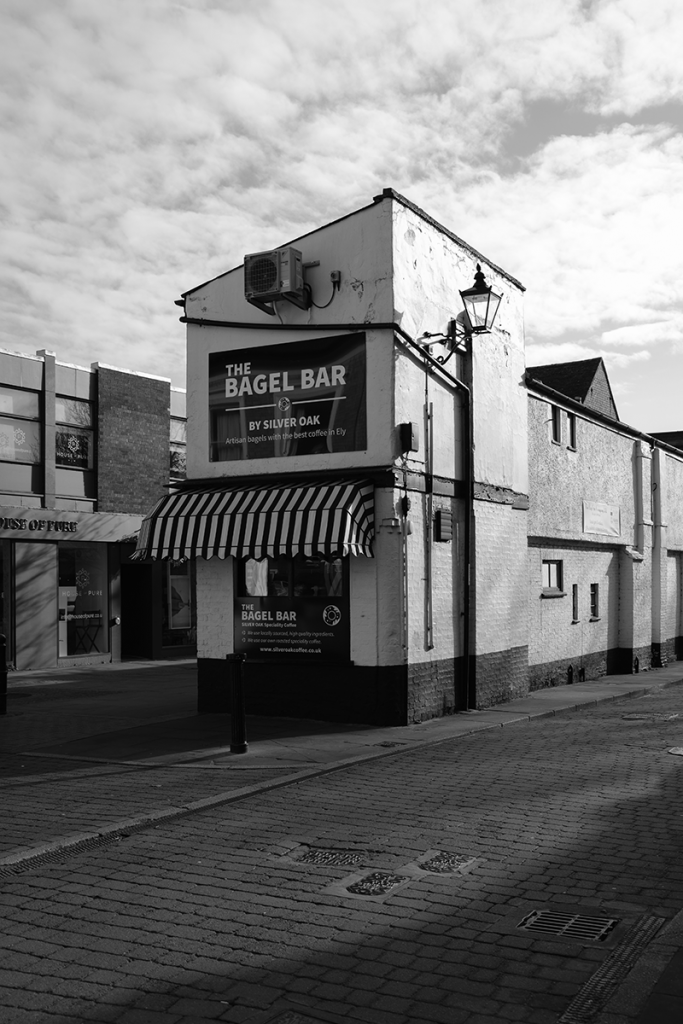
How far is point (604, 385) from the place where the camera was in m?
39.1

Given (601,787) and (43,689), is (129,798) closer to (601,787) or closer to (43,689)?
(601,787)

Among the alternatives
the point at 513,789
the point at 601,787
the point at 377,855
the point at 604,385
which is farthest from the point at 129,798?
the point at 604,385

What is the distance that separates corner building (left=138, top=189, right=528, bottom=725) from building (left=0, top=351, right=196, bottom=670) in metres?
9.19

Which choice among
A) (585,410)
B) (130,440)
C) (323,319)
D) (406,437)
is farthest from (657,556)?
(323,319)

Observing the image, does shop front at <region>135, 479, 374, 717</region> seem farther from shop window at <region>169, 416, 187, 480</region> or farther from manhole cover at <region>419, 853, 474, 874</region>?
shop window at <region>169, 416, 187, 480</region>

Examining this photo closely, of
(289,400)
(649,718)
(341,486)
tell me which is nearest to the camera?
(341,486)

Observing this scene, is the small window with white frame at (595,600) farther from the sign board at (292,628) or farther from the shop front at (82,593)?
the sign board at (292,628)

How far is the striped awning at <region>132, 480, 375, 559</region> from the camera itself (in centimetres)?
1289

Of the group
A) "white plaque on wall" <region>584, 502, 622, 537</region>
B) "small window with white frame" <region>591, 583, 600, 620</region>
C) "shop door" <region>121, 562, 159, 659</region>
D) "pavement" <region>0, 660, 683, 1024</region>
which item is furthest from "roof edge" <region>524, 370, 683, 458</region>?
"shop door" <region>121, 562, 159, 659</region>

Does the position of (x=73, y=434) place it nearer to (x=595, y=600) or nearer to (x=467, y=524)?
(x=467, y=524)

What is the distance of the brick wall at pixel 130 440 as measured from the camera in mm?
25016

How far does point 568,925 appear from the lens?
563cm

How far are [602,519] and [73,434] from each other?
42.9 feet

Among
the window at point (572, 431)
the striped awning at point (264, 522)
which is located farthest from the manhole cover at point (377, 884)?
the window at point (572, 431)
